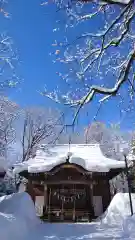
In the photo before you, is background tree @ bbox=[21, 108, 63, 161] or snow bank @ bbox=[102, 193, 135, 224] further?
background tree @ bbox=[21, 108, 63, 161]

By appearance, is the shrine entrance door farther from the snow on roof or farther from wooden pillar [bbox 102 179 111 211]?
the snow on roof

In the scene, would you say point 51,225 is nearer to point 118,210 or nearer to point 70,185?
point 118,210

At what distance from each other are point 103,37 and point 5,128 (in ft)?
75.5

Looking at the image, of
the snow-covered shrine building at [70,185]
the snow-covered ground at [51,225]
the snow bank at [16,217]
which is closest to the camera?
the snow bank at [16,217]

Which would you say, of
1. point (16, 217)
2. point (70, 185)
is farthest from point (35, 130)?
point (16, 217)

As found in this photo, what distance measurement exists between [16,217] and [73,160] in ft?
28.1

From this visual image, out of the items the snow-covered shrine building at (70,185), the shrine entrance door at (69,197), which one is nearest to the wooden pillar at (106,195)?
the snow-covered shrine building at (70,185)

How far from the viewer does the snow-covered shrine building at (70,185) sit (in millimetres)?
18406

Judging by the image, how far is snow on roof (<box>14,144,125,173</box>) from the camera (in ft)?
60.4

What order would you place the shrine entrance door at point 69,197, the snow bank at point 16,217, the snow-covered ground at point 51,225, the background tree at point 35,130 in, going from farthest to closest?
the background tree at point 35,130, the shrine entrance door at point 69,197, the snow-covered ground at point 51,225, the snow bank at point 16,217

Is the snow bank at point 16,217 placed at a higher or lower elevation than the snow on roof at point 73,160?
lower

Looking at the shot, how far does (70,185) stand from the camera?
20.1m

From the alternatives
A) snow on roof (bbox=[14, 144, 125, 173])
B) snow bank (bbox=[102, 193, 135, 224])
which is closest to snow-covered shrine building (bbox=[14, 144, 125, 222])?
snow on roof (bbox=[14, 144, 125, 173])

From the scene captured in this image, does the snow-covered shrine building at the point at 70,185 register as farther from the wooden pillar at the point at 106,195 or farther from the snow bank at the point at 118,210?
the snow bank at the point at 118,210
